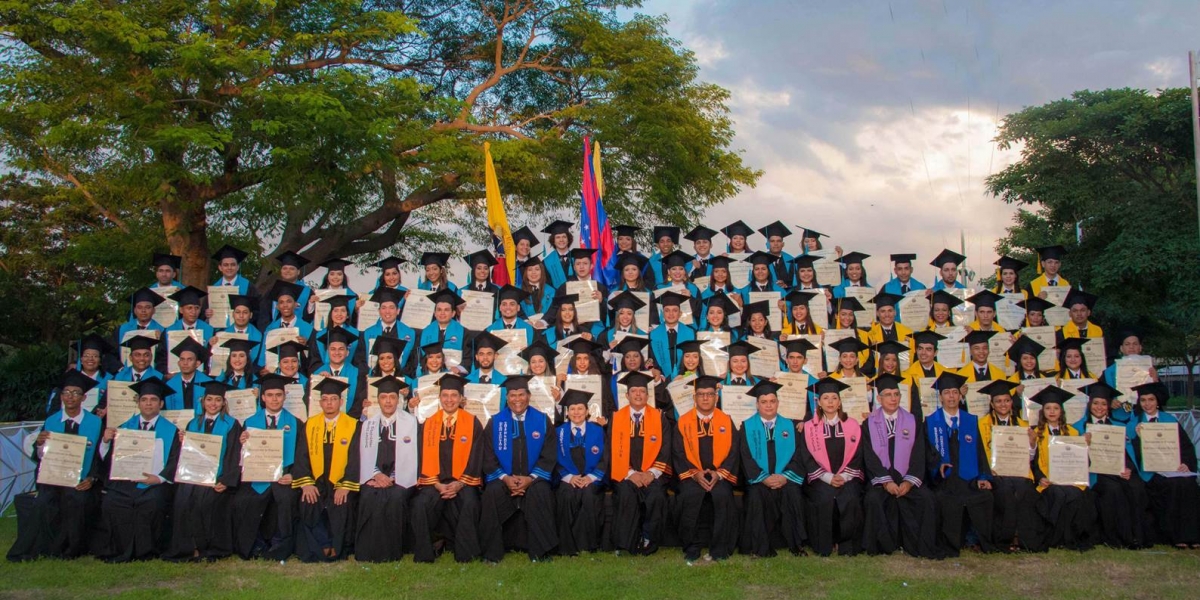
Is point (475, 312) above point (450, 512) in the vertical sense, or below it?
above

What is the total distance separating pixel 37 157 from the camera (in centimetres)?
1795

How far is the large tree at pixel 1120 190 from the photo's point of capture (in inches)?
670

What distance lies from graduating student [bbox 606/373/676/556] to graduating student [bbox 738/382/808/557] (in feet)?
2.41

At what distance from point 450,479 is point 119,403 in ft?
10.6

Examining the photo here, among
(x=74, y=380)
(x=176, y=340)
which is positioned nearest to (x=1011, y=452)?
(x=176, y=340)

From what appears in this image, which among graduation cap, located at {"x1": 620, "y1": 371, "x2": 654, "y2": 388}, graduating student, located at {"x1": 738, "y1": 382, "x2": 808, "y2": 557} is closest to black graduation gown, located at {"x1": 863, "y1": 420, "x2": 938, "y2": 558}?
graduating student, located at {"x1": 738, "y1": 382, "x2": 808, "y2": 557}

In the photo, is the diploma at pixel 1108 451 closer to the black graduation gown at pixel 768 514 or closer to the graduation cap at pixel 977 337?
the graduation cap at pixel 977 337

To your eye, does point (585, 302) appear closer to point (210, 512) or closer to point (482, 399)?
point (482, 399)

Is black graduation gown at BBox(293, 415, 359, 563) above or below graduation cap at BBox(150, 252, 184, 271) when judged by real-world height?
below

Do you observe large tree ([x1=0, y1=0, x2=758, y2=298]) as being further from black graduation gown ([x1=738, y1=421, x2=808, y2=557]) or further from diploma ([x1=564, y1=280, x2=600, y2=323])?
black graduation gown ([x1=738, y1=421, x2=808, y2=557])

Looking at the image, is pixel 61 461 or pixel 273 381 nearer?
pixel 61 461

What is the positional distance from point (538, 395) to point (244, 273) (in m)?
13.7

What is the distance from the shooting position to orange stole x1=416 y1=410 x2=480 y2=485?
8125mm

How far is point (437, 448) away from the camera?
26.8 ft
